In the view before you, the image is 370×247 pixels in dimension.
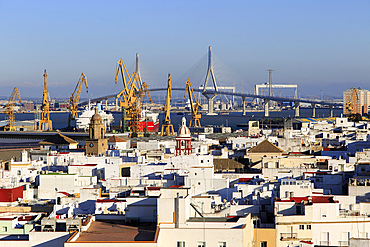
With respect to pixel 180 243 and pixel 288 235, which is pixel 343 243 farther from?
pixel 180 243

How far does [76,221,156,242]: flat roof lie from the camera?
13586mm

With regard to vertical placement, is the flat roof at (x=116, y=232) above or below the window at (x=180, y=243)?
above

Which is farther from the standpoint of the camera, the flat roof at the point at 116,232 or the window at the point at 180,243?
the window at the point at 180,243

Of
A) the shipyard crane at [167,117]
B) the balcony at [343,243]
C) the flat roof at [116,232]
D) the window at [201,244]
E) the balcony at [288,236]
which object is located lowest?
Result: the balcony at [343,243]

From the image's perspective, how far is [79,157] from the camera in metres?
31.5

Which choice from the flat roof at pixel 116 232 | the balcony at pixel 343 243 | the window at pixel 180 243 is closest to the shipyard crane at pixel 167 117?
the balcony at pixel 343 243

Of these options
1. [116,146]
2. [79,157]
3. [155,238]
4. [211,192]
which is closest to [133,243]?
[155,238]

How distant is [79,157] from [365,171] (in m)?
13.4

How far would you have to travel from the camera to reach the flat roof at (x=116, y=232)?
1359 cm

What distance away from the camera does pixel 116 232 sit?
46.2 feet

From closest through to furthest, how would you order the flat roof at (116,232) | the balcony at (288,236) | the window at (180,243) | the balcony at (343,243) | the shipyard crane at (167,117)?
the flat roof at (116,232) < the window at (180,243) < the balcony at (288,236) < the balcony at (343,243) < the shipyard crane at (167,117)

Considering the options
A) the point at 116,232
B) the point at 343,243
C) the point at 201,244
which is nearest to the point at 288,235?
the point at 343,243

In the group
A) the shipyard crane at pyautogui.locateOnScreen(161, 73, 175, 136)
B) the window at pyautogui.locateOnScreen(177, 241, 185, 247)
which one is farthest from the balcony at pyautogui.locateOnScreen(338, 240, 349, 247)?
the shipyard crane at pyautogui.locateOnScreen(161, 73, 175, 136)

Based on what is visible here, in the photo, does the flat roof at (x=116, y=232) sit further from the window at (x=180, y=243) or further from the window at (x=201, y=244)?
the window at (x=201, y=244)
